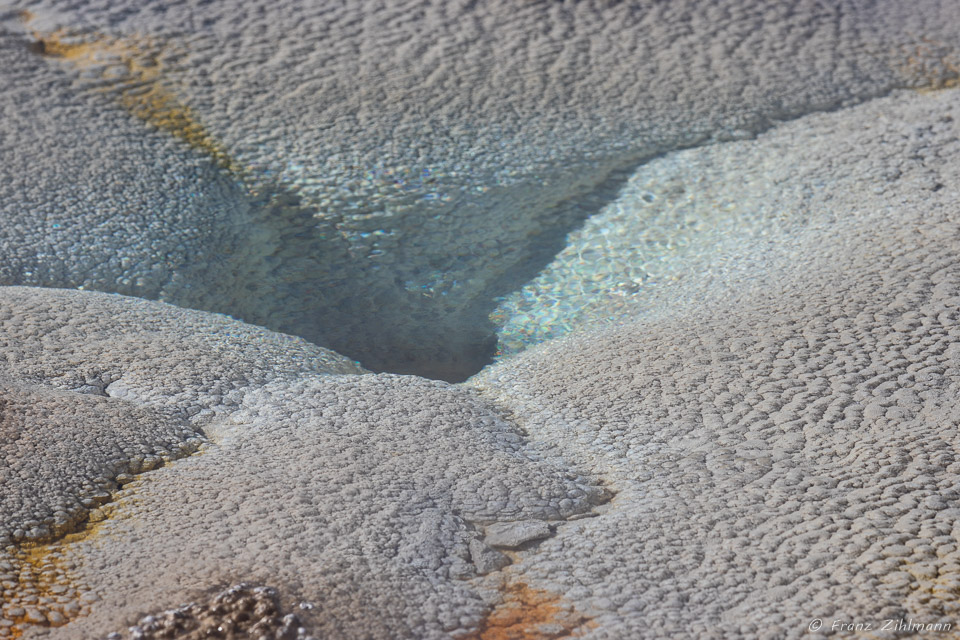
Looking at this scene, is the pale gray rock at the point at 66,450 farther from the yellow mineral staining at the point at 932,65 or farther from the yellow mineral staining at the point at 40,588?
the yellow mineral staining at the point at 932,65

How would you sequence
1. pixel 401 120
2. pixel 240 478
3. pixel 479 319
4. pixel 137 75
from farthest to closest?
1. pixel 137 75
2. pixel 401 120
3. pixel 479 319
4. pixel 240 478

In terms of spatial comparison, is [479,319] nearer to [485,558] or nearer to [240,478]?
[240,478]

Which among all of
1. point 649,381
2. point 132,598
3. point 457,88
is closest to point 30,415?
point 132,598

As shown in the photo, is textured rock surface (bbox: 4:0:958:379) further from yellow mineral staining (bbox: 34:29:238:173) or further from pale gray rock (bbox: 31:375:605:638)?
pale gray rock (bbox: 31:375:605:638)

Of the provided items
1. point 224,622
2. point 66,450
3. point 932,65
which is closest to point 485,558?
point 224,622

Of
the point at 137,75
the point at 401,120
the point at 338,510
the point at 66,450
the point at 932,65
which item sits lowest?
the point at 338,510

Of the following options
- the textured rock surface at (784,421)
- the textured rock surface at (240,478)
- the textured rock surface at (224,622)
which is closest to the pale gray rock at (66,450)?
the textured rock surface at (240,478)

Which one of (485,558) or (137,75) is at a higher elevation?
(137,75)
